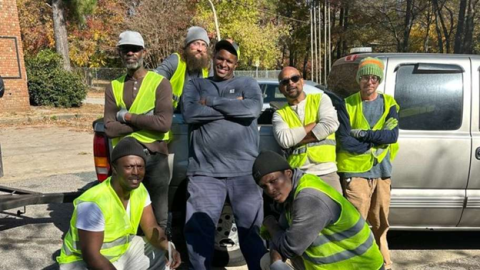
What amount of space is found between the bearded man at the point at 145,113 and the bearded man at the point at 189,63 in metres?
0.38

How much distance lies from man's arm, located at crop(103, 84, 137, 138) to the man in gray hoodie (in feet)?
1.60

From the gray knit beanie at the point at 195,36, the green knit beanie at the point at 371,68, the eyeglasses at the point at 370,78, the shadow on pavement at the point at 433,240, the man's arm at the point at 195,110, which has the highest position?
the gray knit beanie at the point at 195,36

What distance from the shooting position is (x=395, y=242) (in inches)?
183

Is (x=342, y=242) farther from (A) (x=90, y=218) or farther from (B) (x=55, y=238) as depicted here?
(B) (x=55, y=238)

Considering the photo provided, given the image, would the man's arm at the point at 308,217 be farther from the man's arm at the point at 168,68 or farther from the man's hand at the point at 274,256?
the man's arm at the point at 168,68

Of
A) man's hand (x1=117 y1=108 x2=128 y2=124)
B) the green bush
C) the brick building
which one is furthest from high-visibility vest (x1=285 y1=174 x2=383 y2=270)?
the green bush

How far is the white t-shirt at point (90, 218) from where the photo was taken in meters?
2.48

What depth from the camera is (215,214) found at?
3.28 m

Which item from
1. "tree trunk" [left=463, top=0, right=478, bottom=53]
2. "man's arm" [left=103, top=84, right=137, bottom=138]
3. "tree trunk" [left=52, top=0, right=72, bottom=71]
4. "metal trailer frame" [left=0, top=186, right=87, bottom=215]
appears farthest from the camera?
"tree trunk" [left=463, top=0, right=478, bottom=53]

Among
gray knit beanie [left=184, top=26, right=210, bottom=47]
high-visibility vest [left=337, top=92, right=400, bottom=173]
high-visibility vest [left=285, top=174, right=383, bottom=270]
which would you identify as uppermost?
gray knit beanie [left=184, top=26, right=210, bottom=47]

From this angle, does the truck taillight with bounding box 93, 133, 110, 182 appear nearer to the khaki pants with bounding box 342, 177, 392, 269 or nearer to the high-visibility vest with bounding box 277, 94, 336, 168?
the high-visibility vest with bounding box 277, 94, 336, 168

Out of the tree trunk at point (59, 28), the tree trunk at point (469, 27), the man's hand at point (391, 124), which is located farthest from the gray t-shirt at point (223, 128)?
the tree trunk at point (469, 27)

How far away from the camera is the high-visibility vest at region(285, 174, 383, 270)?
232 cm

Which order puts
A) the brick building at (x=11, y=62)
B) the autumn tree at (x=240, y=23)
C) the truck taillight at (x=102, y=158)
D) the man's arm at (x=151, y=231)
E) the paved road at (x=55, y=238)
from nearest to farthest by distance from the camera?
the man's arm at (x=151, y=231) → the truck taillight at (x=102, y=158) → the paved road at (x=55, y=238) → the brick building at (x=11, y=62) → the autumn tree at (x=240, y=23)
